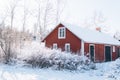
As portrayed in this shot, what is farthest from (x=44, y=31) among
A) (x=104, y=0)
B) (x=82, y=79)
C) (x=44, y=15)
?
(x=82, y=79)

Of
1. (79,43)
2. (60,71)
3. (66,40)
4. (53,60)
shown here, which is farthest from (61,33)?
(60,71)

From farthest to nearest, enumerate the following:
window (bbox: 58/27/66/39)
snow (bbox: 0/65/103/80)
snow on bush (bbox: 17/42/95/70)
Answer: window (bbox: 58/27/66/39)
snow on bush (bbox: 17/42/95/70)
snow (bbox: 0/65/103/80)

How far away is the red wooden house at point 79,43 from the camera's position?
2129cm

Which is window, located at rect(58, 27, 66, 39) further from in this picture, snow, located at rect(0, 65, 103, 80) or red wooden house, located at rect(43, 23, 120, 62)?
snow, located at rect(0, 65, 103, 80)

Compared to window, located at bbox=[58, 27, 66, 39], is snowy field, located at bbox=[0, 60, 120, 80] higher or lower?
lower

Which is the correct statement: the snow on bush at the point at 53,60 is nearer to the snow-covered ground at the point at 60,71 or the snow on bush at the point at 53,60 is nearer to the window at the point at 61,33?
the snow-covered ground at the point at 60,71

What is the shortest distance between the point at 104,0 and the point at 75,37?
497 cm

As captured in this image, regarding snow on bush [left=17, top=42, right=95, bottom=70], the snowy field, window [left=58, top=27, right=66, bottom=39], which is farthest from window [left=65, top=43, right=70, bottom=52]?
the snowy field

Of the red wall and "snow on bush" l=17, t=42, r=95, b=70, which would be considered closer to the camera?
"snow on bush" l=17, t=42, r=95, b=70

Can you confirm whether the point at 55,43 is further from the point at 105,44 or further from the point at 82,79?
the point at 82,79

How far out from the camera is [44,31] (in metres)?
39.3

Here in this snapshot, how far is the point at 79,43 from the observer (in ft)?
69.4

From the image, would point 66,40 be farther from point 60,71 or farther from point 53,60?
point 60,71

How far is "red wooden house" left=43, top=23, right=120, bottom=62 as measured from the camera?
21.3 meters
